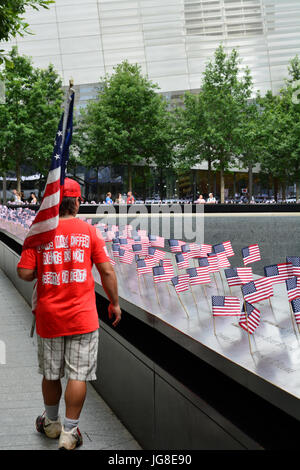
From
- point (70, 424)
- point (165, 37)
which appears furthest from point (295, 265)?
point (165, 37)

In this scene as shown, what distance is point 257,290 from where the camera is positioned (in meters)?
4.44

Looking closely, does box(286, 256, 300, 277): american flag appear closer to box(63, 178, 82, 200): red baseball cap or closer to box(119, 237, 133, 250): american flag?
box(63, 178, 82, 200): red baseball cap

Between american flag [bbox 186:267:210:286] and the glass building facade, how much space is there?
5034cm

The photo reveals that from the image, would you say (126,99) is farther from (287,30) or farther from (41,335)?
(41,335)

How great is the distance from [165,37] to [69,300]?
53.5 m

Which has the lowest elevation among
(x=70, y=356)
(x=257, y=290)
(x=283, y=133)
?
(x=70, y=356)

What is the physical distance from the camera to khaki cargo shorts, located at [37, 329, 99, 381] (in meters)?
3.90

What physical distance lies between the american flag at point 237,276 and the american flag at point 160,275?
750 mm

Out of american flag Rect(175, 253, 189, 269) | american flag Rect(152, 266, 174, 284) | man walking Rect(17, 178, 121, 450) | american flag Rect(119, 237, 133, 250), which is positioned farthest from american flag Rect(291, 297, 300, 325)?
american flag Rect(119, 237, 133, 250)

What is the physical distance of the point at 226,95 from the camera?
45312 mm

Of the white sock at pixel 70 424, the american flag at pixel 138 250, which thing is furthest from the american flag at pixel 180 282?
the american flag at pixel 138 250

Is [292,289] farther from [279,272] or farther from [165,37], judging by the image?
[165,37]

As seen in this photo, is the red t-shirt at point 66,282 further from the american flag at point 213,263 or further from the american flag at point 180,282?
the american flag at point 213,263
